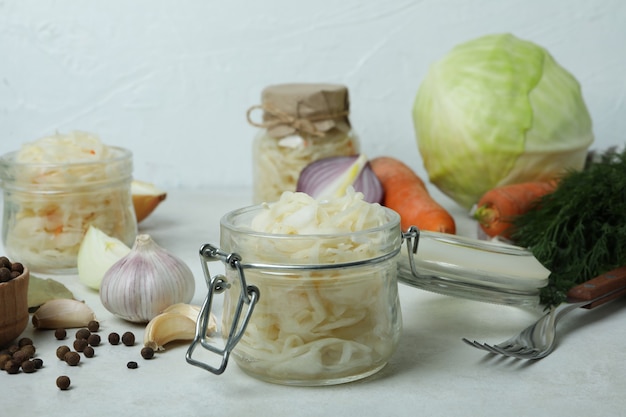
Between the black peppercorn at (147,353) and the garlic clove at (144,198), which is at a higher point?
the black peppercorn at (147,353)

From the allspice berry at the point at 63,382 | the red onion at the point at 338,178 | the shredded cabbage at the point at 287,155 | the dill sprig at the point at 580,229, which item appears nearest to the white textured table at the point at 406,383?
the allspice berry at the point at 63,382

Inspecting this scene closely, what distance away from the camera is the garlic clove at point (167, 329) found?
3.85 feet

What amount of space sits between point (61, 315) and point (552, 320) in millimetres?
733

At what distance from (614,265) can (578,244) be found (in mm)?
74

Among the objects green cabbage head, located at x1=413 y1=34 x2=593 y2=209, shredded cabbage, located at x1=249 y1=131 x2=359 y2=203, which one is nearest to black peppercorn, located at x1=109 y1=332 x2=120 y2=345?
shredded cabbage, located at x1=249 y1=131 x2=359 y2=203

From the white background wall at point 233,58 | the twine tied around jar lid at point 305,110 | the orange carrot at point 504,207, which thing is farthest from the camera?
the white background wall at point 233,58

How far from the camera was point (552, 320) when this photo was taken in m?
1.22

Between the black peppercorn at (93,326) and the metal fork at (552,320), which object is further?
the black peppercorn at (93,326)

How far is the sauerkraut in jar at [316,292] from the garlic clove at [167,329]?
0.49 ft

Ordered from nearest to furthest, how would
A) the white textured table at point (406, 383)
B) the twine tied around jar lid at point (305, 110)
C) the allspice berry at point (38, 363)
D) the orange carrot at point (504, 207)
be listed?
the white textured table at point (406, 383), the allspice berry at point (38, 363), the orange carrot at point (504, 207), the twine tied around jar lid at point (305, 110)

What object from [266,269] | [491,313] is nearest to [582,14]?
[491,313]

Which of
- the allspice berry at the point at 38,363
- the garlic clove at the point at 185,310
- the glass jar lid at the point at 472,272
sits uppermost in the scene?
the glass jar lid at the point at 472,272

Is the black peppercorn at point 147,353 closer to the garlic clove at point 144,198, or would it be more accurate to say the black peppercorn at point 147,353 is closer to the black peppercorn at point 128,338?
the black peppercorn at point 128,338

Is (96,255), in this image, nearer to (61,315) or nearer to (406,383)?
(61,315)
